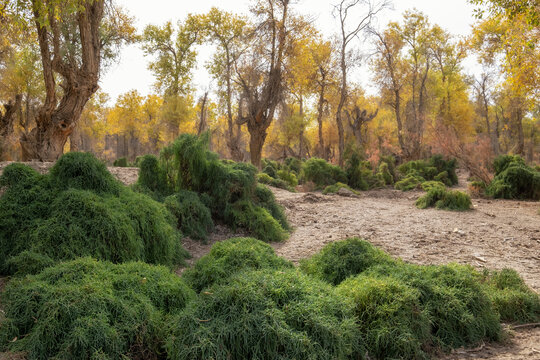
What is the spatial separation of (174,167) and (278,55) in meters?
9.85

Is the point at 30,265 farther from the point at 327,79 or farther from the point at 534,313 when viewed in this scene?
the point at 327,79

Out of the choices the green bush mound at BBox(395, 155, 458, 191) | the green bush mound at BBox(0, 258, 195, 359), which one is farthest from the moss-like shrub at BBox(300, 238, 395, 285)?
the green bush mound at BBox(395, 155, 458, 191)

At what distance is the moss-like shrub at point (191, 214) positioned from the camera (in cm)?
691

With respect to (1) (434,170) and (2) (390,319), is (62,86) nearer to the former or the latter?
(2) (390,319)

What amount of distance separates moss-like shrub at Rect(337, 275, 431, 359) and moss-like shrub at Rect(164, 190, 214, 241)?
13.6 ft

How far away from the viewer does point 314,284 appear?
3.21m

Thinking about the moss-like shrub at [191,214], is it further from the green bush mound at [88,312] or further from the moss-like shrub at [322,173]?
the moss-like shrub at [322,173]

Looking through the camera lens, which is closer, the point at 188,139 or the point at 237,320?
the point at 237,320

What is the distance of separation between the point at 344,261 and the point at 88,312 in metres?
2.46

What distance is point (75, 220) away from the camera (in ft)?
14.2

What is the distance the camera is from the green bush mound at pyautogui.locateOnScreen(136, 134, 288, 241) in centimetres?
760

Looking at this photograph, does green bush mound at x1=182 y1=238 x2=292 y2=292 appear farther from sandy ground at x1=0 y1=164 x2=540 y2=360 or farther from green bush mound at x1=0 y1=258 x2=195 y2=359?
sandy ground at x1=0 y1=164 x2=540 y2=360

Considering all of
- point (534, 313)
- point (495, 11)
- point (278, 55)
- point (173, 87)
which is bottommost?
point (534, 313)

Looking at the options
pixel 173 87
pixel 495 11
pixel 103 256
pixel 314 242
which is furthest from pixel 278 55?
pixel 173 87
